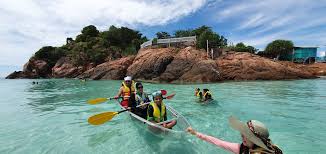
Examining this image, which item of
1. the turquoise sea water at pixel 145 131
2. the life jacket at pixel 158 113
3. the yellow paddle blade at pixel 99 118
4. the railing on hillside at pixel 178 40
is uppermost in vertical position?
the railing on hillside at pixel 178 40

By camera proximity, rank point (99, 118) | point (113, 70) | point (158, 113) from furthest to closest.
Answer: point (113, 70), point (99, 118), point (158, 113)

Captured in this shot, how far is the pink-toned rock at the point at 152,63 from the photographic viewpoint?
32219 mm

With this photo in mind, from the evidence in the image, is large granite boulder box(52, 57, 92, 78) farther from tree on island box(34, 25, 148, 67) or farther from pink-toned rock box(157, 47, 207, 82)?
pink-toned rock box(157, 47, 207, 82)

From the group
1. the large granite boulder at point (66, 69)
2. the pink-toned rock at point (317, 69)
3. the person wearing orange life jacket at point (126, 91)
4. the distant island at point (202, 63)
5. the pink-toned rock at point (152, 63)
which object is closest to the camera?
the person wearing orange life jacket at point (126, 91)

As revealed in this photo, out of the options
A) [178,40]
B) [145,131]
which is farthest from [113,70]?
[145,131]

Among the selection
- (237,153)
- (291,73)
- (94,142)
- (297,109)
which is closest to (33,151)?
(94,142)

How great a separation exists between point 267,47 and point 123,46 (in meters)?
38.1

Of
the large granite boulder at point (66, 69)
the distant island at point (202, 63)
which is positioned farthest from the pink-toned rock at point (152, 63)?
the large granite boulder at point (66, 69)

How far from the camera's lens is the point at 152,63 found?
33125 millimetres

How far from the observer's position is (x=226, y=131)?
727 cm

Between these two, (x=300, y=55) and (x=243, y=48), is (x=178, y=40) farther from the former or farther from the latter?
(x=300, y=55)

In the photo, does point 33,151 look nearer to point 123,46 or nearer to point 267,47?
point 267,47

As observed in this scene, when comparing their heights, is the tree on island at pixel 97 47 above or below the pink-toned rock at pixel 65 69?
above

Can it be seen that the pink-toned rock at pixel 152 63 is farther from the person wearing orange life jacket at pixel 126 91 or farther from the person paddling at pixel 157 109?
the person paddling at pixel 157 109
